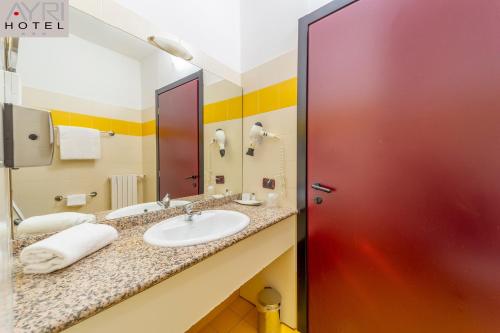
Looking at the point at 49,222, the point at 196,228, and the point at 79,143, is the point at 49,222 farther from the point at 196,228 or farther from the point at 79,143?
the point at 196,228

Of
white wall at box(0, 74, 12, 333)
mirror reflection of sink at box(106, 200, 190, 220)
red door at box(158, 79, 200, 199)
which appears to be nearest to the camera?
white wall at box(0, 74, 12, 333)

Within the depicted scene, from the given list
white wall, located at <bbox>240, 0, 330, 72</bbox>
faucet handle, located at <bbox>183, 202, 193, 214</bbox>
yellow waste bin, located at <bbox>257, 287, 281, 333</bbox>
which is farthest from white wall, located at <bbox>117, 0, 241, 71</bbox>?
yellow waste bin, located at <bbox>257, 287, 281, 333</bbox>

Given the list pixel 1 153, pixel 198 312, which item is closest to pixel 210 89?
pixel 1 153

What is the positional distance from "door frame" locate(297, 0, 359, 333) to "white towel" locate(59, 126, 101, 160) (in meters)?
1.06

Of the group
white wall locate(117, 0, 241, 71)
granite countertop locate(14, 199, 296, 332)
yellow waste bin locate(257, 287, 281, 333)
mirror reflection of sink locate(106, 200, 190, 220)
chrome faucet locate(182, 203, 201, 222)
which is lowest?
yellow waste bin locate(257, 287, 281, 333)

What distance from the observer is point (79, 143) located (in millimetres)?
821

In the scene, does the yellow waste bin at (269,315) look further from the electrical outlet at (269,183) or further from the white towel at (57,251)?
the white towel at (57,251)

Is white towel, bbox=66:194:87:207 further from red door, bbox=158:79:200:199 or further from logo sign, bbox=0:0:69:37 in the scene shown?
logo sign, bbox=0:0:69:37

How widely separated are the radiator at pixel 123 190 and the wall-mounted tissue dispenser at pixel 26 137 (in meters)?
0.25

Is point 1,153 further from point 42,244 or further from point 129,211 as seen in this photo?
point 129,211

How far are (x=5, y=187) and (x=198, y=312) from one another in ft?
2.53

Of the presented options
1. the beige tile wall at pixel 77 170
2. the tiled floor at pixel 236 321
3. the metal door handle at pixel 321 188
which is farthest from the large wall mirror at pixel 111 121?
the tiled floor at pixel 236 321

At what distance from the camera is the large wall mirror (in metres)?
0.72

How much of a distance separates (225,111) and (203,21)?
0.60 m
